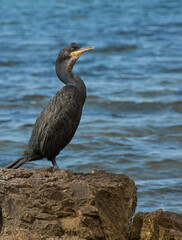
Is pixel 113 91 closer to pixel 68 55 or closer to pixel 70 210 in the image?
pixel 68 55

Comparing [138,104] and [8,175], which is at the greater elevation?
[8,175]

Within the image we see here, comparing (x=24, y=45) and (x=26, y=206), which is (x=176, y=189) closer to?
(x=26, y=206)

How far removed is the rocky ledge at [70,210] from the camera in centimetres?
405

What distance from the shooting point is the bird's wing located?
5102 millimetres

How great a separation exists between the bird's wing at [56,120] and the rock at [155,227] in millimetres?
1205

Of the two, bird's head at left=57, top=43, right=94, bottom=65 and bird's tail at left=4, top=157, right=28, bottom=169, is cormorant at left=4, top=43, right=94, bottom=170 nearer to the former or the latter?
bird's tail at left=4, top=157, right=28, bottom=169

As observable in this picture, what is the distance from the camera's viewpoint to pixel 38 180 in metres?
4.28

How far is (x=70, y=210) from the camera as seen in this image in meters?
4.13

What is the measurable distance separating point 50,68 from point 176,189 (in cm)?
992

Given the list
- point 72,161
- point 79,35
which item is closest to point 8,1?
point 79,35

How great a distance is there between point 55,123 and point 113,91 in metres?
7.69

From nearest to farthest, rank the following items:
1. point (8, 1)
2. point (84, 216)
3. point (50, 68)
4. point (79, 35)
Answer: point (84, 216), point (50, 68), point (79, 35), point (8, 1)

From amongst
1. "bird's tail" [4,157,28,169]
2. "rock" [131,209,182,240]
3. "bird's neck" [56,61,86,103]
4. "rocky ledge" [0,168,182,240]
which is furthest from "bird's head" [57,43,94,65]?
"rock" [131,209,182,240]

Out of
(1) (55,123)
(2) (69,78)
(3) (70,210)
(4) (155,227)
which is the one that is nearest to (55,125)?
(1) (55,123)
